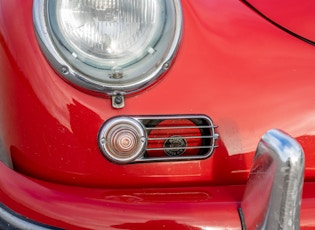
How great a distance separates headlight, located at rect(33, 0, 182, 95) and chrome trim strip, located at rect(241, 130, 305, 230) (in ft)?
1.10

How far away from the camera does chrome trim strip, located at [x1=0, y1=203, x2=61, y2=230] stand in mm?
1159

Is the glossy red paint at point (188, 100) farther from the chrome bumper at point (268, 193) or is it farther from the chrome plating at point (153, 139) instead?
the chrome bumper at point (268, 193)

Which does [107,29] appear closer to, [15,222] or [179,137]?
[179,137]

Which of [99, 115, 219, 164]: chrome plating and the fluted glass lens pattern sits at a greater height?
the fluted glass lens pattern

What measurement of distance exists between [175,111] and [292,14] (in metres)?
0.42

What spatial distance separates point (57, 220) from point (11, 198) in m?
0.10

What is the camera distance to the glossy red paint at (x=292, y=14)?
146 cm

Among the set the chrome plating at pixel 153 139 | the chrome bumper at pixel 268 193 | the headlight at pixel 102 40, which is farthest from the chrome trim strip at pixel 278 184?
the headlight at pixel 102 40

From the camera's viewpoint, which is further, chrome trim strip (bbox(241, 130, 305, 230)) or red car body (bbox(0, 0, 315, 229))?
red car body (bbox(0, 0, 315, 229))

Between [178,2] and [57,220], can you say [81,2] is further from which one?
[57,220]

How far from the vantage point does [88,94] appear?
1311mm

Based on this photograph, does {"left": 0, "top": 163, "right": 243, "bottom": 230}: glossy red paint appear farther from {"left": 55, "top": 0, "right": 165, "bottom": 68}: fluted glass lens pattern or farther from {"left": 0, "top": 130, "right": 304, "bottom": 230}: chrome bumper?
{"left": 55, "top": 0, "right": 165, "bottom": 68}: fluted glass lens pattern

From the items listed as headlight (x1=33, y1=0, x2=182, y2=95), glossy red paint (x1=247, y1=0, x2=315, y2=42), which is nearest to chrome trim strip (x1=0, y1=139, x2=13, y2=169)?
headlight (x1=33, y1=0, x2=182, y2=95)

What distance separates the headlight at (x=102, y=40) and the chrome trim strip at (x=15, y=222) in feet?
1.02
